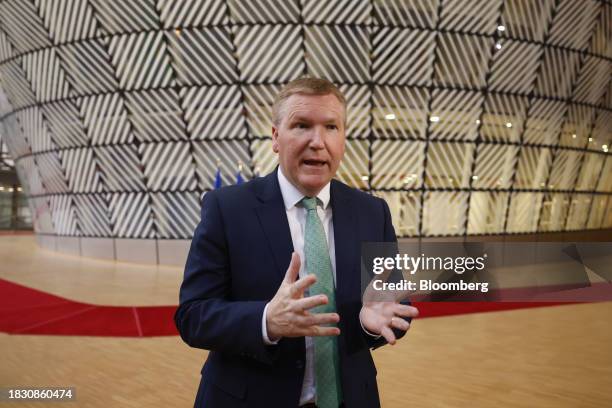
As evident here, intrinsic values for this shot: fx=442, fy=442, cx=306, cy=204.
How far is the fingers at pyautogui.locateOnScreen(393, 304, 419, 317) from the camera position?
5.02 feet

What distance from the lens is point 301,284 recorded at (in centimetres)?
134

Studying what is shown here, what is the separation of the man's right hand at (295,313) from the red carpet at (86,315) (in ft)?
21.2

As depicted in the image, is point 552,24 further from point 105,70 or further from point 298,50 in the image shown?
point 105,70

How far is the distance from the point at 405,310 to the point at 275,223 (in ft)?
1.94

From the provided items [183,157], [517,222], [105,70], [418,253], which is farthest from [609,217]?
[418,253]

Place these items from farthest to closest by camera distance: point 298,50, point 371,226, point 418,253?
point 298,50, point 371,226, point 418,253

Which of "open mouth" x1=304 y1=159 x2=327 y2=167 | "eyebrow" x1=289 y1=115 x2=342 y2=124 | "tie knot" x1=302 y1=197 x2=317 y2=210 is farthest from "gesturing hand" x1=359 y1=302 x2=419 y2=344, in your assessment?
"eyebrow" x1=289 y1=115 x2=342 y2=124

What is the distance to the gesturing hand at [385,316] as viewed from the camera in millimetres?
1529

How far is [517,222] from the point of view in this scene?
60.2ft

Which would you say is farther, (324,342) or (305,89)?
(324,342)

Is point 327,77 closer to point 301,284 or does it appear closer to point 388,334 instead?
point 388,334

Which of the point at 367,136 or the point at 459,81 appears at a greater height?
the point at 459,81

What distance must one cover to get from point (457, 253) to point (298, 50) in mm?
14297

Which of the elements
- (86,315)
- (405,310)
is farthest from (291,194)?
(86,315)
